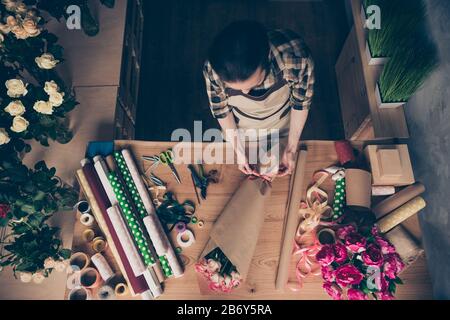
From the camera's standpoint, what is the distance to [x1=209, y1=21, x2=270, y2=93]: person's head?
1.12 m

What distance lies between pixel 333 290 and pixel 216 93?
3.20 ft

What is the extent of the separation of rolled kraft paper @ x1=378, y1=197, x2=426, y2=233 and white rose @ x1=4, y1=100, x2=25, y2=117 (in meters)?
1.60

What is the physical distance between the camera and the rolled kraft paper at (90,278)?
142 cm

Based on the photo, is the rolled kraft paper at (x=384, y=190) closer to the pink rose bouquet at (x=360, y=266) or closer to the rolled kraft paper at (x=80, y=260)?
the pink rose bouquet at (x=360, y=266)

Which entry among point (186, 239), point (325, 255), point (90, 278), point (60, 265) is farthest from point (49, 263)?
point (325, 255)

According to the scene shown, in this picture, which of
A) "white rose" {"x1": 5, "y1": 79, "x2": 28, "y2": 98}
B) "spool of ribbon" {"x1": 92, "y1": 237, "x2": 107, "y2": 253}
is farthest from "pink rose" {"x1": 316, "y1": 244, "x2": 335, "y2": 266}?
"white rose" {"x1": 5, "y1": 79, "x2": 28, "y2": 98}

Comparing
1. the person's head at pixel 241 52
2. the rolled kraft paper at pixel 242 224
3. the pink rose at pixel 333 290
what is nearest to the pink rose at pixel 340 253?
the pink rose at pixel 333 290

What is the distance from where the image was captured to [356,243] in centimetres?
132

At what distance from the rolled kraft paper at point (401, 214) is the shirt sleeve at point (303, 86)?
63 centimetres

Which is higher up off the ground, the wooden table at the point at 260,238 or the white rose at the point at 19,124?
the white rose at the point at 19,124

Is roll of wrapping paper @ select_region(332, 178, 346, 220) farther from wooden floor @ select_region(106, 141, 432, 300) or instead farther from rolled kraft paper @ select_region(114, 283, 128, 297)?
rolled kraft paper @ select_region(114, 283, 128, 297)

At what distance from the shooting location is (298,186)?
1.53 m

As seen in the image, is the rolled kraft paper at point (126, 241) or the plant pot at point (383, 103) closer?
the rolled kraft paper at point (126, 241)
